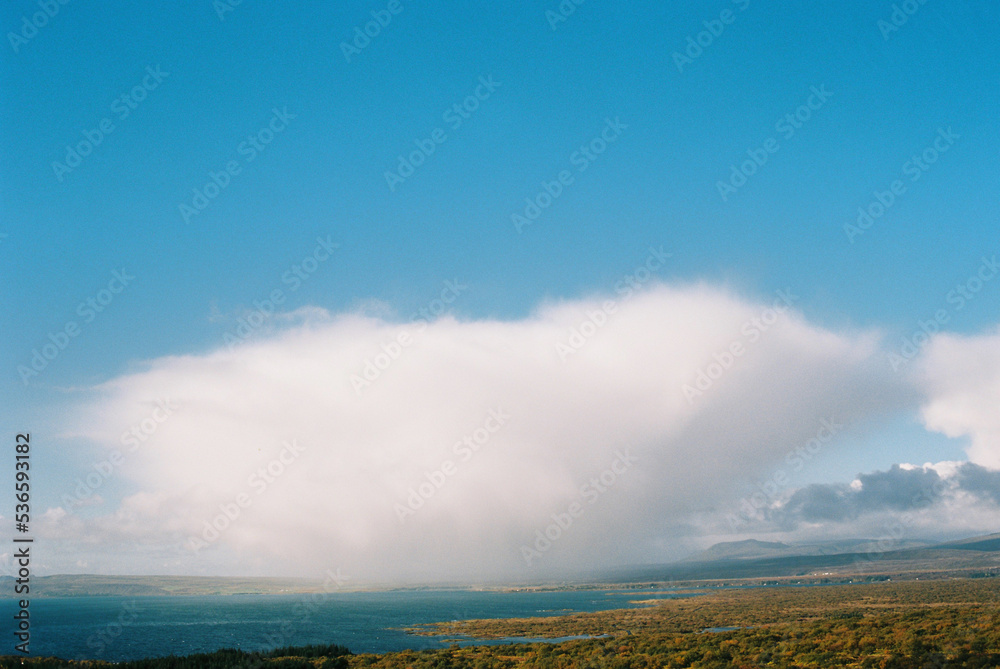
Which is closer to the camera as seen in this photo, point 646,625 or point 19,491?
point 19,491

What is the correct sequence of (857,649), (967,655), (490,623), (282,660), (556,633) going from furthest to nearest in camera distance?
(490,623) < (556,633) < (282,660) < (857,649) < (967,655)

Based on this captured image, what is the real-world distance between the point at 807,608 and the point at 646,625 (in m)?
43.3

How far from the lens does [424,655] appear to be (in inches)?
2232

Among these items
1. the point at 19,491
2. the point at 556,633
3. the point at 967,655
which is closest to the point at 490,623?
the point at 556,633

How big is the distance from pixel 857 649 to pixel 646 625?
158 ft

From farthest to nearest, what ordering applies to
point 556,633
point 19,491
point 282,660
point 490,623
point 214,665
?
point 490,623
point 556,633
point 282,660
point 214,665
point 19,491

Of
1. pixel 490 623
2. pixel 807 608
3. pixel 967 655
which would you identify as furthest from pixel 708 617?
pixel 967 655

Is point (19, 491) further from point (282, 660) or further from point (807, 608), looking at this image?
point (807, 608)

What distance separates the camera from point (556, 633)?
86.5 metres

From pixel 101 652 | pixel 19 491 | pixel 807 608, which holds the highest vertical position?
pixel 19 491

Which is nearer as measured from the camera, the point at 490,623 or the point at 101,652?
the point at 101,652

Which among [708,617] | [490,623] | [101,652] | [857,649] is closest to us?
[857,649]

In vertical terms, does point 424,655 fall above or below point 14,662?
below

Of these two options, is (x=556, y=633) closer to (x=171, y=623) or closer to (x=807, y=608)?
(x=807, y=608)
